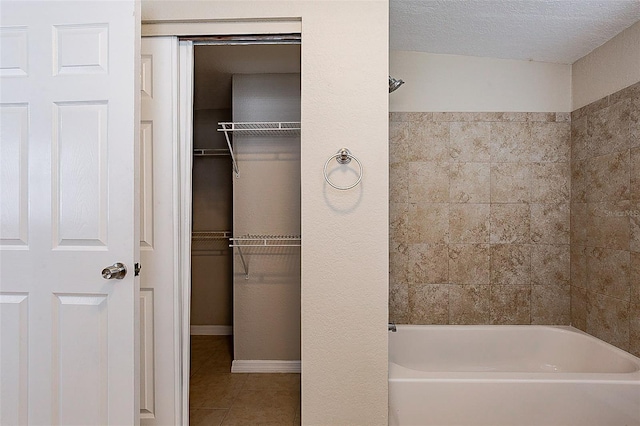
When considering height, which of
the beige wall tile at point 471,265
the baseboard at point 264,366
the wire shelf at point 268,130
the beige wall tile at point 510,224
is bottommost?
the baseboard at point 264,366

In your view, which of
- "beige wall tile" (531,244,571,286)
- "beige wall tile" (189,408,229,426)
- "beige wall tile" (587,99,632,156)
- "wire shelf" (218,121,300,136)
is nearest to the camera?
"beige wall tile" (587,99,632,156)

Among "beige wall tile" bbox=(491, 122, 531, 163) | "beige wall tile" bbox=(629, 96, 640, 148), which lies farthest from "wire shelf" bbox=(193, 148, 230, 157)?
"beige wall tile" bbox=(629, 96, 640, 148)

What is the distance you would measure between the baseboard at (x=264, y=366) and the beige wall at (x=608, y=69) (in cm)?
272

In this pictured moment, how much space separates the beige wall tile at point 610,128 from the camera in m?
2.47

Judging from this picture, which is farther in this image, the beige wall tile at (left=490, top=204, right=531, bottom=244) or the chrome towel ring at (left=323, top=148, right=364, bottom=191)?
the beige wall tile at (left=490, top=204, right=531, bottom=244)

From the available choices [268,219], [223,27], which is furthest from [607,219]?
[223,27]

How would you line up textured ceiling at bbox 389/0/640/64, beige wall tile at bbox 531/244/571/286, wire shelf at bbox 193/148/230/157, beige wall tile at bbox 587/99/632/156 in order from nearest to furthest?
textured ceiling at bbox 389/0/640/64 → beige wall tile at bbox 587/99/632/156 → beige wall tile at bbox 531/244/571/286 → wire shelf at bbox 193/148/230/157

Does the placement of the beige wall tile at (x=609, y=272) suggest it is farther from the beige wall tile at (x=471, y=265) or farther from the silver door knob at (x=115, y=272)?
the silver door knob at (x=115, y=272)

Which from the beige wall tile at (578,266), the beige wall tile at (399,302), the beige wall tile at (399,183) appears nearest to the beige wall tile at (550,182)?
the beige wall tile at (578,266)

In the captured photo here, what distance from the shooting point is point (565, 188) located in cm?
304

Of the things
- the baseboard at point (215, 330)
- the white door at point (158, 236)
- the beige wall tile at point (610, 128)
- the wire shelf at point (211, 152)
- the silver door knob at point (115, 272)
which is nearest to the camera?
the silver door knob at point (115, 272)

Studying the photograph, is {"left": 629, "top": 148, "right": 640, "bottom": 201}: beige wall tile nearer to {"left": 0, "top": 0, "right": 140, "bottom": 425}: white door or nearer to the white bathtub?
the white bathtub

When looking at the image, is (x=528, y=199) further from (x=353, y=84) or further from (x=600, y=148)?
(x=353, y=84)

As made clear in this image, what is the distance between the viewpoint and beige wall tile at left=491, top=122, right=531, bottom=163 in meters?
3.05
